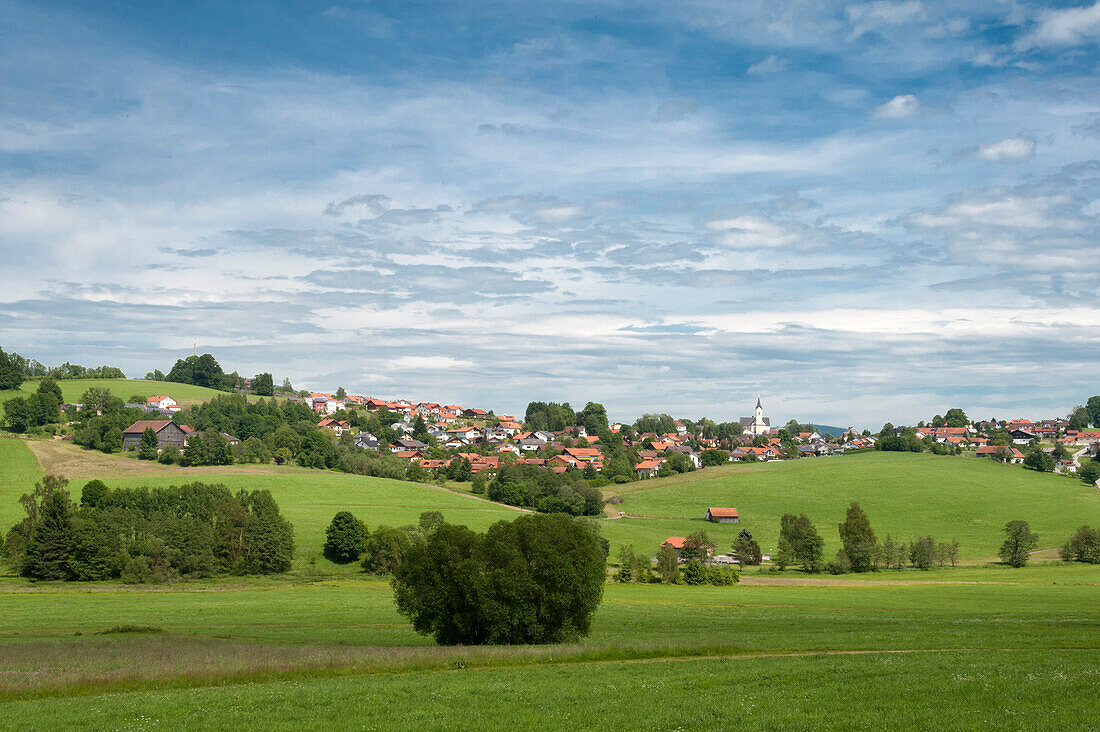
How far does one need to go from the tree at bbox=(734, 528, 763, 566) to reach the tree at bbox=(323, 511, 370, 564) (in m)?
50.0

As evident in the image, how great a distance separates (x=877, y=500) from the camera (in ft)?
482

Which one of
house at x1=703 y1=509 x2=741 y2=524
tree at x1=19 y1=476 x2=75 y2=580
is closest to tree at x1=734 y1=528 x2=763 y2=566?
house at x1=703 y1=509 x2=741 y2=524

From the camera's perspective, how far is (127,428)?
6708 inches

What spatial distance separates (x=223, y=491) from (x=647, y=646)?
9318 cm

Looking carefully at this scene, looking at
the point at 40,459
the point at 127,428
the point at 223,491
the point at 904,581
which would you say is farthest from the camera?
the point at 127,428

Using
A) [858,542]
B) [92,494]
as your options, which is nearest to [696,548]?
[858,542]

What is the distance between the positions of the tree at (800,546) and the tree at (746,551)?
9.93 ft

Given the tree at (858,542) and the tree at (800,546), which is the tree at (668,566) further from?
the tree at (858,542)

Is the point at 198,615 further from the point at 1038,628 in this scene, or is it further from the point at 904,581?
the point at 904,581

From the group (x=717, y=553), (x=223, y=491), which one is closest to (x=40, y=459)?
(x=223, y=491)

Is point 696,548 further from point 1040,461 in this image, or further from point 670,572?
point 1040,461

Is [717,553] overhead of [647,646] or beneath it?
beneath

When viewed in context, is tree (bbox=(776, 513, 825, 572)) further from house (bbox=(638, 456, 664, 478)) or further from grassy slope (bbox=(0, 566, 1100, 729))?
house (bbox=(638, 456, 664, 478))

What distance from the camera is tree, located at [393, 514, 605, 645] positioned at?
3941 cm
